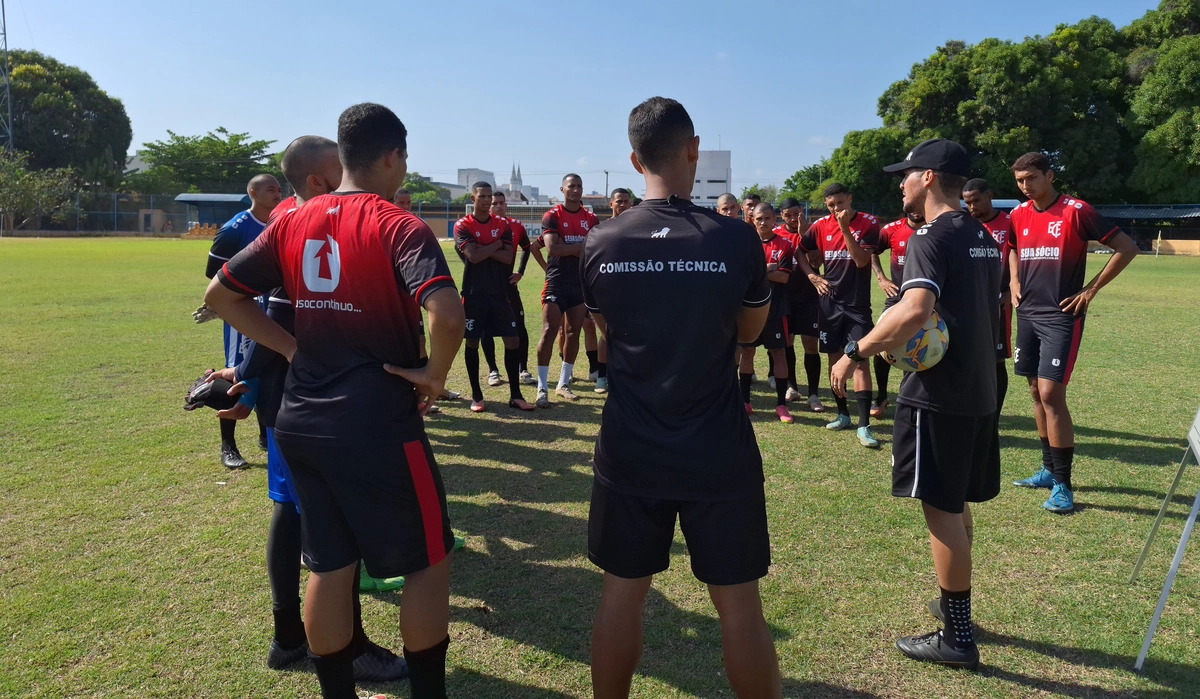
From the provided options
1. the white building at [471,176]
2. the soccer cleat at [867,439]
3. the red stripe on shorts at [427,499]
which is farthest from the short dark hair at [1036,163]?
the white building at [471,176]

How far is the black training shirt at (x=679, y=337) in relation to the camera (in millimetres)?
2426

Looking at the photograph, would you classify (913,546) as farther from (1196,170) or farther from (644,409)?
(1196,170)

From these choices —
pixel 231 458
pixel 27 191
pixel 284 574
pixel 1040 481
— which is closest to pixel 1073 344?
pixel 1040 481

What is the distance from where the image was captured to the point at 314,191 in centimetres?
354

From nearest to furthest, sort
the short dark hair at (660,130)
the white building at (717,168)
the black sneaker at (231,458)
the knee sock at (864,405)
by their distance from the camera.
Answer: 1. the short dark hair at (660,130)
2. the black sneaker at (231,458)
3. the knee sock at (864,405)
4. the white building at (717,168)

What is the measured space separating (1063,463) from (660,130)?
4387 mm

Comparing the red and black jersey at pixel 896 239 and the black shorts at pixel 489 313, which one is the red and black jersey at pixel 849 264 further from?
the black shorts at pixel 489 313

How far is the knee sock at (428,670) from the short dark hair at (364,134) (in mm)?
1760

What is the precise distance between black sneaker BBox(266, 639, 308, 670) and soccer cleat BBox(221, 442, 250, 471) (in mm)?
2987

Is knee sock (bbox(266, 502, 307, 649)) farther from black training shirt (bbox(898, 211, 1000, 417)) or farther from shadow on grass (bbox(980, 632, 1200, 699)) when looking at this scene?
shadow on grass (bbox(980, 632, 1200, 699))

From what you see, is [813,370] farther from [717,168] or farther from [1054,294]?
[717,168]

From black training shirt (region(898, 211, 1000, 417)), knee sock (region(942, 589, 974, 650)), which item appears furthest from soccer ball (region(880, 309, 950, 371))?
knee sock (region(942, 589, 974, 650))

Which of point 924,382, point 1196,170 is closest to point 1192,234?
point 1196,170

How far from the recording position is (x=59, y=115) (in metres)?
62.8
